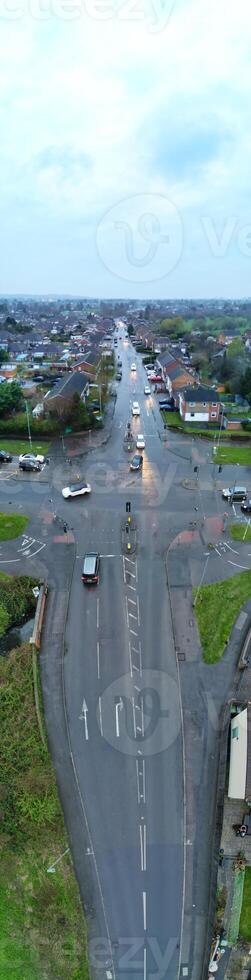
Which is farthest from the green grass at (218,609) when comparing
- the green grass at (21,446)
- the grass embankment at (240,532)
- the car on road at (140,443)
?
the green grass at (21,446)

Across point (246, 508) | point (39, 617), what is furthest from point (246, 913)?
point (246, 508)

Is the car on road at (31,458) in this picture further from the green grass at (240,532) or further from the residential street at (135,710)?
the green grass at (240,532)

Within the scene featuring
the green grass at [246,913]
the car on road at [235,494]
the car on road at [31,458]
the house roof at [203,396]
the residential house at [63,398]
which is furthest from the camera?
the house roof at [203,396]

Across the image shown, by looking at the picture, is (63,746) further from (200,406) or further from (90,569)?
(200,406)

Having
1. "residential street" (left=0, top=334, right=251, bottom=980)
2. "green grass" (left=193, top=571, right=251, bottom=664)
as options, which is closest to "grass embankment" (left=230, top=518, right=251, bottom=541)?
"residential street" (left=0, top=334, right=251, bottom=980)

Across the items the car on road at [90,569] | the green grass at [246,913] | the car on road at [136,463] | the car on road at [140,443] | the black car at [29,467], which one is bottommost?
the green grass at [246,913]

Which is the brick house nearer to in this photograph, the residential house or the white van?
the white van

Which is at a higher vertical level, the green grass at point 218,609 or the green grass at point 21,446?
the green grass at point 21,446
